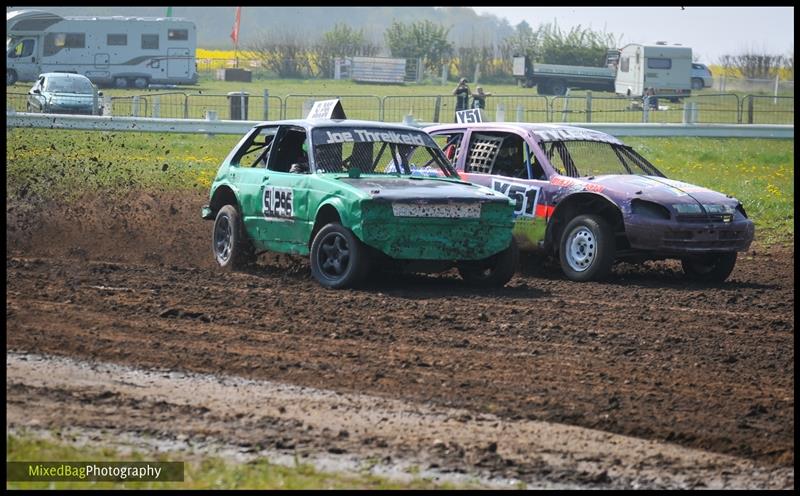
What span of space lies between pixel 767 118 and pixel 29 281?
31.4m

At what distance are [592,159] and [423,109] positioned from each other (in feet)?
73.6

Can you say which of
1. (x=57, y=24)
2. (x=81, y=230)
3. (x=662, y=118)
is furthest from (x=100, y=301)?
(x=57, y=24)

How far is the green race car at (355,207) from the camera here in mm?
10641

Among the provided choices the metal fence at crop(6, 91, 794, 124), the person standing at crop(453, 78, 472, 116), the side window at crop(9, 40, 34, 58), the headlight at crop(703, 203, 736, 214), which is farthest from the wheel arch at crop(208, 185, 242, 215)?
the side window at crop(9, 40, 34, 58)

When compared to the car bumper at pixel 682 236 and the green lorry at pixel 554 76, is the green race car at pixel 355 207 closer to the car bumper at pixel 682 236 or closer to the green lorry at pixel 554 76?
the car bumper at pixel 682 236

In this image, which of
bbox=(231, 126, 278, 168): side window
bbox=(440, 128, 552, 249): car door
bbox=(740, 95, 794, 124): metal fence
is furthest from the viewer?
bbox=(740, 95, 794, 124): metal fence

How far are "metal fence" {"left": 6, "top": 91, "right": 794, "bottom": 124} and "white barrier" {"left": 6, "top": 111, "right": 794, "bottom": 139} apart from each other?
112 inches

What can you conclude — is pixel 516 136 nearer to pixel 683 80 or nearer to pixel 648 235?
pixel 648 235

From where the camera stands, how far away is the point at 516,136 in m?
12.9

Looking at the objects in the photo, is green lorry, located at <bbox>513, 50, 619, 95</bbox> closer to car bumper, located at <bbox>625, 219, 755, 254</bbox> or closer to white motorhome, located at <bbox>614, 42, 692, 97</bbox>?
white motorhome, located at <bbox>614, 42, 692, 97</bbox>

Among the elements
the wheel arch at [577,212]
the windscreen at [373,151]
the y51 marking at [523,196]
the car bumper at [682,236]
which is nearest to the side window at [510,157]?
the y51 marking at [523,196]

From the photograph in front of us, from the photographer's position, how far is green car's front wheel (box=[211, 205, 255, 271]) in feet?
39.8

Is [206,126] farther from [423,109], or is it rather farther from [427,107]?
[427,107]

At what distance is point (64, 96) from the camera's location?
32.2 m
